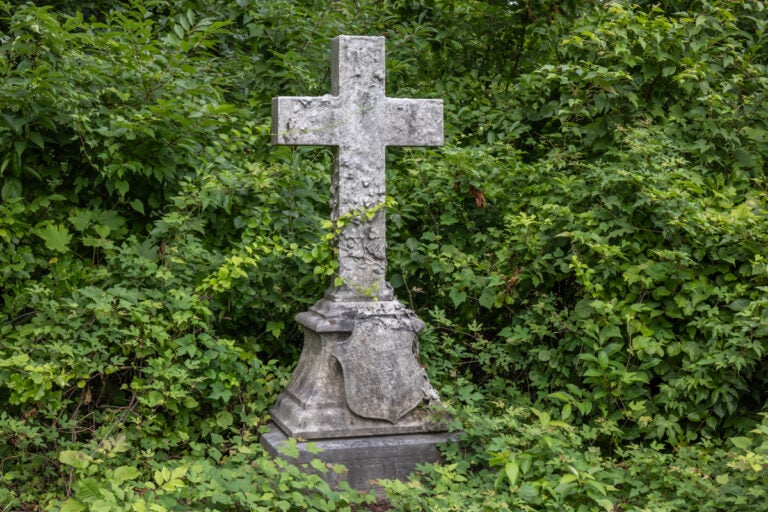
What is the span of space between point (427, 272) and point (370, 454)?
1694mm

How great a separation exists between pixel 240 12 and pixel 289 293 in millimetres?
3034

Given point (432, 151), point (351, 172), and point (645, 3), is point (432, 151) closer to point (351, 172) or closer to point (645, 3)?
point (351, 172)

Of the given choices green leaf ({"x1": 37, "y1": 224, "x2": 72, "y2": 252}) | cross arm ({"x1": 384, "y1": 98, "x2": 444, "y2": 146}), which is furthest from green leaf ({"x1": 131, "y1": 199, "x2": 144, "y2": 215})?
cross arm ({"x1": 384, "y1": 98, "x2": 444, "y2": 146})

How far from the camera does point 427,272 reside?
5.57 metres

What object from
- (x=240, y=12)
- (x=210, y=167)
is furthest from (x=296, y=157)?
(x=240, y=12)

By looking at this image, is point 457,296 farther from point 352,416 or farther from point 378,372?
point 352,416

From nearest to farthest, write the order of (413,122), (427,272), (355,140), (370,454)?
(370,454), (355,140), (413,122), (427,272)

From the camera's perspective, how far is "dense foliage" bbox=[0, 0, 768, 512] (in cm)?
397

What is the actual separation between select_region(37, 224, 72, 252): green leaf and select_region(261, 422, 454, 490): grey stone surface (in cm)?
178

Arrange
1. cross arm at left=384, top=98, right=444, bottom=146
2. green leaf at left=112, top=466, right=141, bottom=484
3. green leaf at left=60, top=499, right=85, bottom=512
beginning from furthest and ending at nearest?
cross arm at left=384, top=98, right=444, bottom=146, green leaf at left=112, top=466, right=141, bottom=484, green leaf at left=60, top=499, right=85, bottom=512

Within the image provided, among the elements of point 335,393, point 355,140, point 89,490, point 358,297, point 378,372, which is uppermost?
point 355,140

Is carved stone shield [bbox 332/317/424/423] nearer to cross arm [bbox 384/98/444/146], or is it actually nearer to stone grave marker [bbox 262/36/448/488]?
Result: stone grave marker [bbox 262/36/448/488]

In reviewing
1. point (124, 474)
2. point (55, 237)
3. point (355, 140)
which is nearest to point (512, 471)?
point (124, 474)

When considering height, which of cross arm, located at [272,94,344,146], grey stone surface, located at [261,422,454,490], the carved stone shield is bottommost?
grey stone surface, located at [261,422,454,490]
